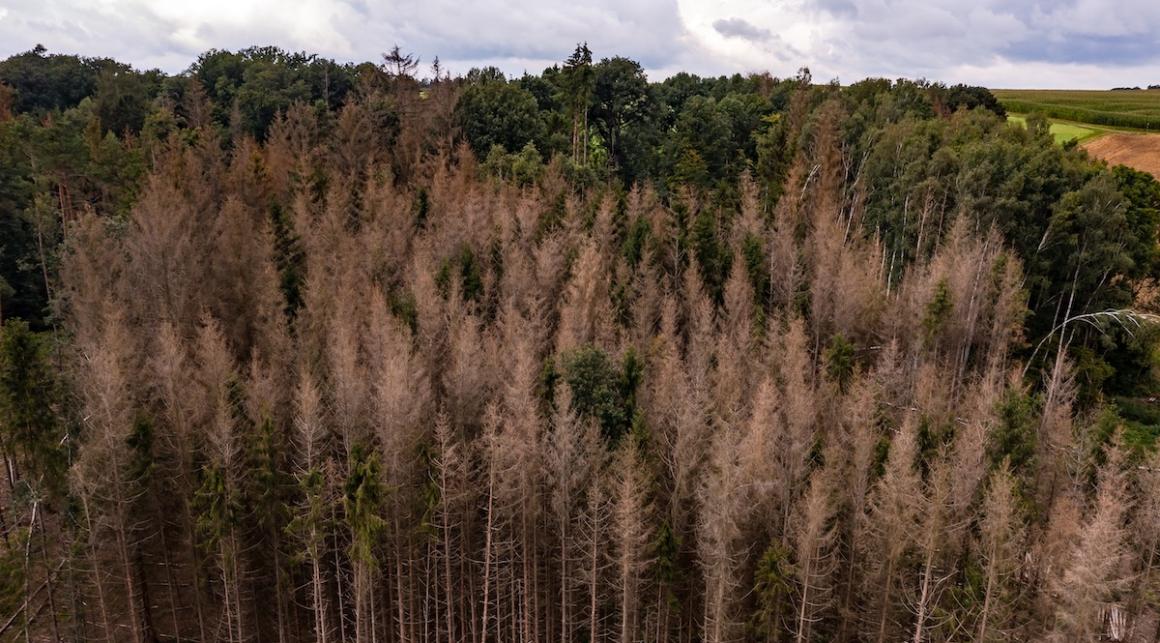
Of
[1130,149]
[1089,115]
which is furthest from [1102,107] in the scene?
[1130,149]

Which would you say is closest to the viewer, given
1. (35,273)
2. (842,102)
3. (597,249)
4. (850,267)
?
(850,267)

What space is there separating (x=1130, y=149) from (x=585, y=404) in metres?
66.1

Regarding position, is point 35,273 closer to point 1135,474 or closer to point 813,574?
point 813,574

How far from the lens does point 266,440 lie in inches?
1137

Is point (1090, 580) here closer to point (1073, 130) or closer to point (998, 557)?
point (998, 557)

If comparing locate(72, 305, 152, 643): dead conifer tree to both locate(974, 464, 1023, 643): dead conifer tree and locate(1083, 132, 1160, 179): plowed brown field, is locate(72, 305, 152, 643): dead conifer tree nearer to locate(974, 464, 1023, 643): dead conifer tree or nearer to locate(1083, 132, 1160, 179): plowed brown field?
locate(974, 464, 1023, 643): dead conifer tree

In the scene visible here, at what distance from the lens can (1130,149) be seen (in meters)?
69.8

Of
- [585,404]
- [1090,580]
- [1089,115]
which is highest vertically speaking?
[1089,115]

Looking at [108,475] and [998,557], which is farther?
[108,475]

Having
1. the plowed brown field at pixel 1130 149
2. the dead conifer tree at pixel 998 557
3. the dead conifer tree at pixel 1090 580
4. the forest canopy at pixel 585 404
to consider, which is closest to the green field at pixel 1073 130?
the plowed brown field at pixel 1130 149

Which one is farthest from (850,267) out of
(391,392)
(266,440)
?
(266,440)

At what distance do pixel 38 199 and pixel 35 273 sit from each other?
8.39 meters

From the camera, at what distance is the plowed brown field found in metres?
65.4

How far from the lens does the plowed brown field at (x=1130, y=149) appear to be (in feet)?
214
